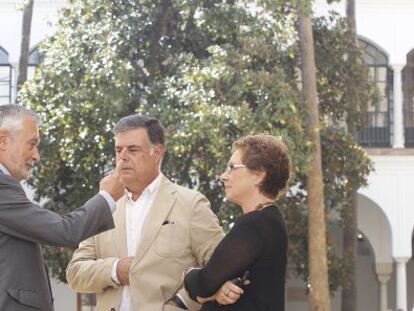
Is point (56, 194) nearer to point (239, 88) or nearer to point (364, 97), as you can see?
point (239, 88)

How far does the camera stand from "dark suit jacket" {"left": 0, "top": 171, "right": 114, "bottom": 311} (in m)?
4.63

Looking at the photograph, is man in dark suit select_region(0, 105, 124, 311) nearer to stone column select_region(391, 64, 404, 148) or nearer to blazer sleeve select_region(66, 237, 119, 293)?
blazer sleeve select_region(66, 237, 119, 293)

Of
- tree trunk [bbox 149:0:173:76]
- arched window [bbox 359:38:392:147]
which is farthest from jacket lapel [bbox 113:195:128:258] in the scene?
arched window [bbox 359:38:392:147]

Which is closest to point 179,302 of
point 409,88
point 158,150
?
point 158,150

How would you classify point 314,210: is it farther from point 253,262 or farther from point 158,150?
point 253,262

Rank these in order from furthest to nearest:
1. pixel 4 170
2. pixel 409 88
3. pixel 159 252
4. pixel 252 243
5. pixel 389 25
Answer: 1. pixel 409 88
2. pixel 389 25
3. pixel 159 252
4. pixel 4 170
5. pixel 252 243

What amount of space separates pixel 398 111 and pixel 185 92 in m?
9.84

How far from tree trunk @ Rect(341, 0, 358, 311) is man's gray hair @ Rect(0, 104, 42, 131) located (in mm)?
13193

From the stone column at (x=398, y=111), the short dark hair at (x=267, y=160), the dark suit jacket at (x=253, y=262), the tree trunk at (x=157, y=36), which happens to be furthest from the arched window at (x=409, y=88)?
the dark suit jacket at (x=253, y=262)

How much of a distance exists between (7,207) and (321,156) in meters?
12.8

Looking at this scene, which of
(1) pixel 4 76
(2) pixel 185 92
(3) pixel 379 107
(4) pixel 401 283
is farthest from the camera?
(3) pixel 379 107

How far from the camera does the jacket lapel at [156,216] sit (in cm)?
530

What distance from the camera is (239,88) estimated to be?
606 inches

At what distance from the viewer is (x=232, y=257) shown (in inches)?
182
